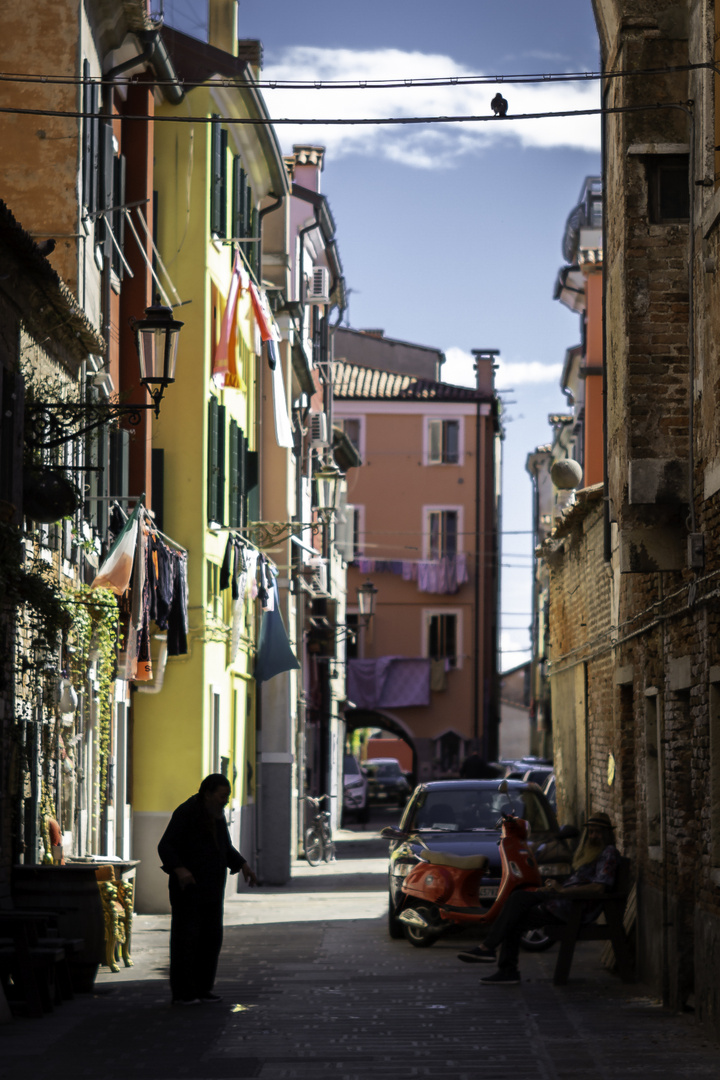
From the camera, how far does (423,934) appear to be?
715 inches

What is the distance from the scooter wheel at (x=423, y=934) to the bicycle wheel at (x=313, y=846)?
14.2 metres

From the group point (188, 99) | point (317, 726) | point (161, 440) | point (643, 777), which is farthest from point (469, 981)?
point (317, 726)

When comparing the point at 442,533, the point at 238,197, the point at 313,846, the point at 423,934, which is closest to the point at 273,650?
the point at 313,846

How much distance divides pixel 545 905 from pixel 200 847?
354cm

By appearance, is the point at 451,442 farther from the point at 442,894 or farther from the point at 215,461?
the point at 442,894

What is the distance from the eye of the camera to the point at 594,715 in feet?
66.4

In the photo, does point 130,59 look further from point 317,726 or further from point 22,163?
point 317,726

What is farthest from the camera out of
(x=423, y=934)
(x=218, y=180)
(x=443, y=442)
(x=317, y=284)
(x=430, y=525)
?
(x=443, y=442)

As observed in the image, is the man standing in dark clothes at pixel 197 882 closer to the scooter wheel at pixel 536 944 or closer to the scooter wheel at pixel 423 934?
the scooter wheel at pixel 423 934

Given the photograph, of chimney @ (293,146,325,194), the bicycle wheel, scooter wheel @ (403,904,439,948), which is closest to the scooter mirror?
scooter wheel @ (403,904,439,948)

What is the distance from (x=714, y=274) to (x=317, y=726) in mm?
34104

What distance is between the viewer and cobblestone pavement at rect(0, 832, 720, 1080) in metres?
10.1

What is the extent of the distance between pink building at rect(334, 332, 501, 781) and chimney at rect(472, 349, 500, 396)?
81.2 inches

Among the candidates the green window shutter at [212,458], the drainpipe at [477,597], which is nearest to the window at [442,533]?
Result: the drainpipe at [477,597]
